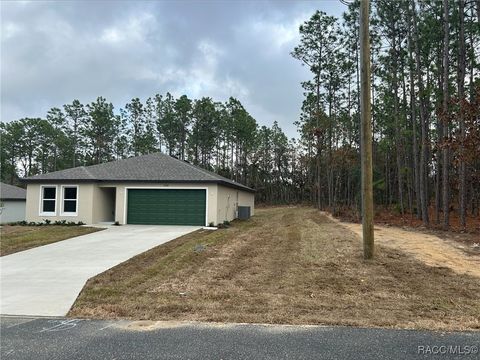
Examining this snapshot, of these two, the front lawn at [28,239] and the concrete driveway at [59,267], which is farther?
the front lawn at [28,239]

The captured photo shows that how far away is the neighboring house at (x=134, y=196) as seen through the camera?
19406 millimetres

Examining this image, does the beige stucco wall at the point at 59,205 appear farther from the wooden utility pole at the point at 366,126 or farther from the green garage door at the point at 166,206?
the wooden utility pole at the point at 366,126

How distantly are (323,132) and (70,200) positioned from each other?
67.8 ft

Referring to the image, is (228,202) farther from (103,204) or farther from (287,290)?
(287,290)

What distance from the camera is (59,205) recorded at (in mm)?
20266

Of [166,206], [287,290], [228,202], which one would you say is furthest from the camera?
[228,202]

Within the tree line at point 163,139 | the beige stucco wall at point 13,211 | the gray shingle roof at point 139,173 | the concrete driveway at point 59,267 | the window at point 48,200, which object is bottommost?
the concrete driveway at point 59,267

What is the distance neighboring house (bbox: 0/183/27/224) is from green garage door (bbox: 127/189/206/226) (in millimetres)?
13890

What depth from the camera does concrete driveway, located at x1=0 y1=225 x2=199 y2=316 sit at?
6.32 metres

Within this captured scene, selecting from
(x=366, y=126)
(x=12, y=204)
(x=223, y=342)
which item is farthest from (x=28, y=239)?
(x=12, y=204)

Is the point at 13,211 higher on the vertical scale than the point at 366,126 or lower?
lower

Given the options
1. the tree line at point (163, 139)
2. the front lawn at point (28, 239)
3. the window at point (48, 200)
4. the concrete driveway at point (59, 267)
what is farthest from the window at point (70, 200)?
the tree line at point (163, 139)

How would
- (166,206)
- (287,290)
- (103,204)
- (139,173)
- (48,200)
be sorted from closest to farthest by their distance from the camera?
1. (287,290)
2. (166,206)
3. (48,200)
4. (139,173)
5. (103,204)

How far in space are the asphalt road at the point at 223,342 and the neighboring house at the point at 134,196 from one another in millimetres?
14269
